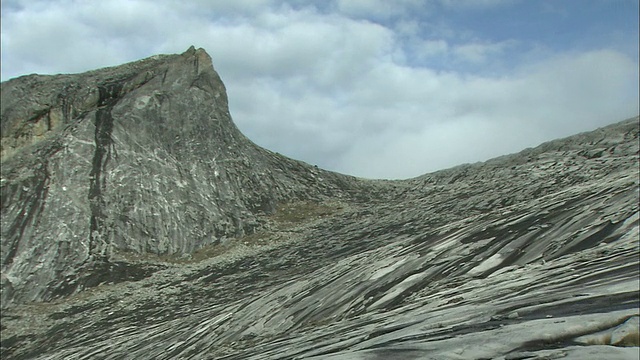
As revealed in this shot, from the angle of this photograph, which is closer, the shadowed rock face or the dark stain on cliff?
the shadowed rock face

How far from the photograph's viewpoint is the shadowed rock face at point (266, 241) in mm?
10992

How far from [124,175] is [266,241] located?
12.3m

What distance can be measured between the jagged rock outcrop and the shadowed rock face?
15 centimetres

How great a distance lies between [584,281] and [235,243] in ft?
102

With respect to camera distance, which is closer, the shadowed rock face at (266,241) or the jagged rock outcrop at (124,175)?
the shadowed rock face at (266,241)

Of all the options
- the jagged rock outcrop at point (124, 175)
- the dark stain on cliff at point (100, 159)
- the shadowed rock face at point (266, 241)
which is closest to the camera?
the shadowed rock face at point (266, 241)

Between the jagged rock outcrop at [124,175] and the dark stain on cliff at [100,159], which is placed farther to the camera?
the dark stain on cliff at [100,159]

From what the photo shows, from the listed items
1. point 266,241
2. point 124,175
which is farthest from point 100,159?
point 266,241

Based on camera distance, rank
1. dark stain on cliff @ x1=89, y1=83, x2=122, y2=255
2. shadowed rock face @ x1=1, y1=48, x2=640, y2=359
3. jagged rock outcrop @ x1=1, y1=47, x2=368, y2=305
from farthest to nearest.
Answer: dark stain on cliff @ x1=89, y1=83, x2=122, y2=255 → jagged rock outcrop @ x1=1, y1=47, x2=368, y2=305 → shadowed rock face @ x1=1, y1=48, x2=640, y2=359

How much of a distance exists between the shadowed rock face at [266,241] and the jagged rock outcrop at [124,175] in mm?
145

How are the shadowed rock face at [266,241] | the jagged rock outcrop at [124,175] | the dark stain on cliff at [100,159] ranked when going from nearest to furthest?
the shadowed rock face at [266,241]
the jagged rock outcrop at [124,175]
the dark stain on cliff at [100,159]

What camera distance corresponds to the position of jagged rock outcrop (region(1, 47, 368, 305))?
3700 cm

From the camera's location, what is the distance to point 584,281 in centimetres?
1070

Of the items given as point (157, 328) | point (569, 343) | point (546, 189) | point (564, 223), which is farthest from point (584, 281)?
point (546, 189)
